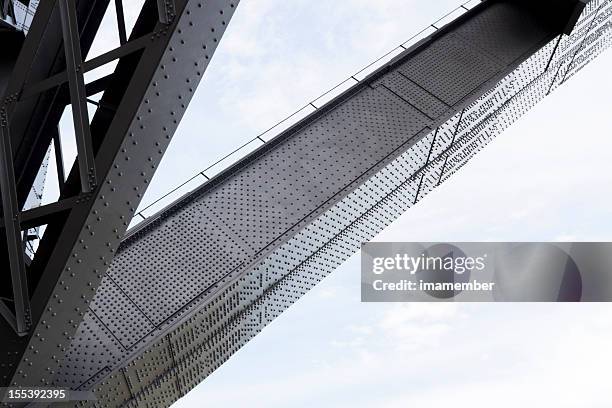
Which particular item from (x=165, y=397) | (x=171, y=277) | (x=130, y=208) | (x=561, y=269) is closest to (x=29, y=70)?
(x=130, y=208)

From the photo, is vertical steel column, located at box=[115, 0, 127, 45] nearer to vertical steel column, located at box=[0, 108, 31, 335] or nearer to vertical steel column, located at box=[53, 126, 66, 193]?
vertical steel column, located at box=[53, 126, 66, 193]

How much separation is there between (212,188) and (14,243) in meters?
3.86

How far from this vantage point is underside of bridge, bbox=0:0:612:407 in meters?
5.11

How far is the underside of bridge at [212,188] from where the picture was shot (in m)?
5.11

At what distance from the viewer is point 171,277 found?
7.70m

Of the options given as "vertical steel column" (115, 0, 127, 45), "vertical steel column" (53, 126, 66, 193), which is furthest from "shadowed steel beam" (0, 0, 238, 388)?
"vertical steel column" (53, 126, 66, 193)

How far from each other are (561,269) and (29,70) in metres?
16.4

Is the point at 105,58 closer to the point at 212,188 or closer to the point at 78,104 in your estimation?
the point at 78,104

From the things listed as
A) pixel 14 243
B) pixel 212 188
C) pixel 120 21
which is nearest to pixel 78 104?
pixel 14 243

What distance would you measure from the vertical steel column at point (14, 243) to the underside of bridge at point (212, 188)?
0.03 meters

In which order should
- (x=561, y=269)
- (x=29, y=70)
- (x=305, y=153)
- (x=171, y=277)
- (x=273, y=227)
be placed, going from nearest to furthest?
(x=29, y=70) < (x=171, y=277) < (x=273, y=227) < (x=305, y=153) < (x=561, y=269)

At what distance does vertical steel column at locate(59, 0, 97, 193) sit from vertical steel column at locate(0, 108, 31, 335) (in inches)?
22.3

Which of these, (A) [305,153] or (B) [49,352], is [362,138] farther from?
(B) [49,352]

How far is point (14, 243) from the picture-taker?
5.03 m
